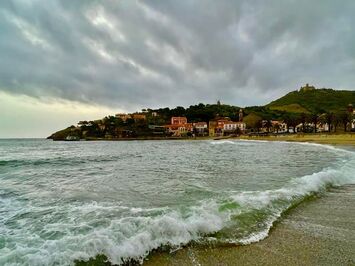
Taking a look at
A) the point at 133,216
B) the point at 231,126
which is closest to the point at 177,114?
the point at 231,126

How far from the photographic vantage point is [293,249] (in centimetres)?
Answer: 512

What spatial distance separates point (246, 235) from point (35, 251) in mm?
4151

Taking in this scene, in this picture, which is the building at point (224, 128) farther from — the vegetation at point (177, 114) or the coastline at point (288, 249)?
the coastline at point (288, 249)

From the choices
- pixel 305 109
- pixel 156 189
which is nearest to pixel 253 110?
pixel 305 109

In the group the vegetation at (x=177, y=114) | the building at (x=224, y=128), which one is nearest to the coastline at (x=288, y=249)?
the vegetation at (x=177, y=114)

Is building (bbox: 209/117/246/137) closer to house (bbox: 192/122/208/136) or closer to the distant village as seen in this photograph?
the distant village

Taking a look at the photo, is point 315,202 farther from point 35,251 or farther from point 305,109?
point 305,109

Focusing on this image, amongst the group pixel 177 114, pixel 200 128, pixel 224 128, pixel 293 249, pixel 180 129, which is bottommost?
pixel 293 249

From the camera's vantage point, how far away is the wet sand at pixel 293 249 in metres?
4.66

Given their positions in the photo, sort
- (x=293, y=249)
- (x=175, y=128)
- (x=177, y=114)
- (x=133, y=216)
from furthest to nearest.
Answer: (x=177, y=114)
(x=175, y=128)
(x=133, y=216)
(x=293, y=249)

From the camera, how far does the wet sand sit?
15.3ft

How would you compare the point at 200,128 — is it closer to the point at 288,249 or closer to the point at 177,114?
the point at 177,114

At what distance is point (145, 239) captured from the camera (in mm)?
5328

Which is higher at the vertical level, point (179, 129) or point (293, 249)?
point (179, 129)
